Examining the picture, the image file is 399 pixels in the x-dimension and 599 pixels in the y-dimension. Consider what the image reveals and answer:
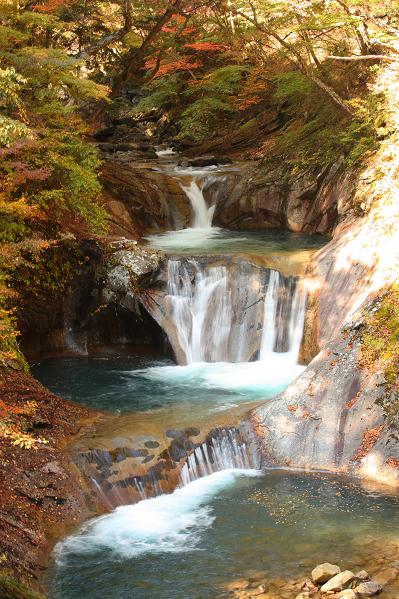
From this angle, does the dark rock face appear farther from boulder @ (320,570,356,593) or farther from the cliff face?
boulder @ (320,570,356,593)

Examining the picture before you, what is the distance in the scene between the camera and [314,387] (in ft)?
29.3

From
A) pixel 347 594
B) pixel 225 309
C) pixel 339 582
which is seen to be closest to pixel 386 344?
pixel 339 582

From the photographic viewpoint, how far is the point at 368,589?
5.47 m

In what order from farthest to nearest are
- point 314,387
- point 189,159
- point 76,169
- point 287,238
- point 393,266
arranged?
point 189,159, point 287,238, point 76,169, point 393,266, point 314,387

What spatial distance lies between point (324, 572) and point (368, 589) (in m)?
0.41

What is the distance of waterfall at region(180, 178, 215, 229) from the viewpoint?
18156 mm

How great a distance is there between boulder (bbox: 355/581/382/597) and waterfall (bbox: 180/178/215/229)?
13.4m

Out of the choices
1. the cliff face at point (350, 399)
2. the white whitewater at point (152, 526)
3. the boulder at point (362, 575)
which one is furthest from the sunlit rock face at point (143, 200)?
the boulder at point (362, 575)

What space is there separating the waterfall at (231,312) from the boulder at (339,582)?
20.7ft

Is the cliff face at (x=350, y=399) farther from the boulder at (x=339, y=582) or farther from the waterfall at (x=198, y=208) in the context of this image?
the waterfall at (x=198, y=208)

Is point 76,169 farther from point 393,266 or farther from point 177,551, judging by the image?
point 177,551

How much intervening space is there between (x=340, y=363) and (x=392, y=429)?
130 centimetres

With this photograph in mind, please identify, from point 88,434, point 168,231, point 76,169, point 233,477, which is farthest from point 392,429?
point 168,231

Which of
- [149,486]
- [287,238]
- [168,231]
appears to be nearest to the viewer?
[149,486]
